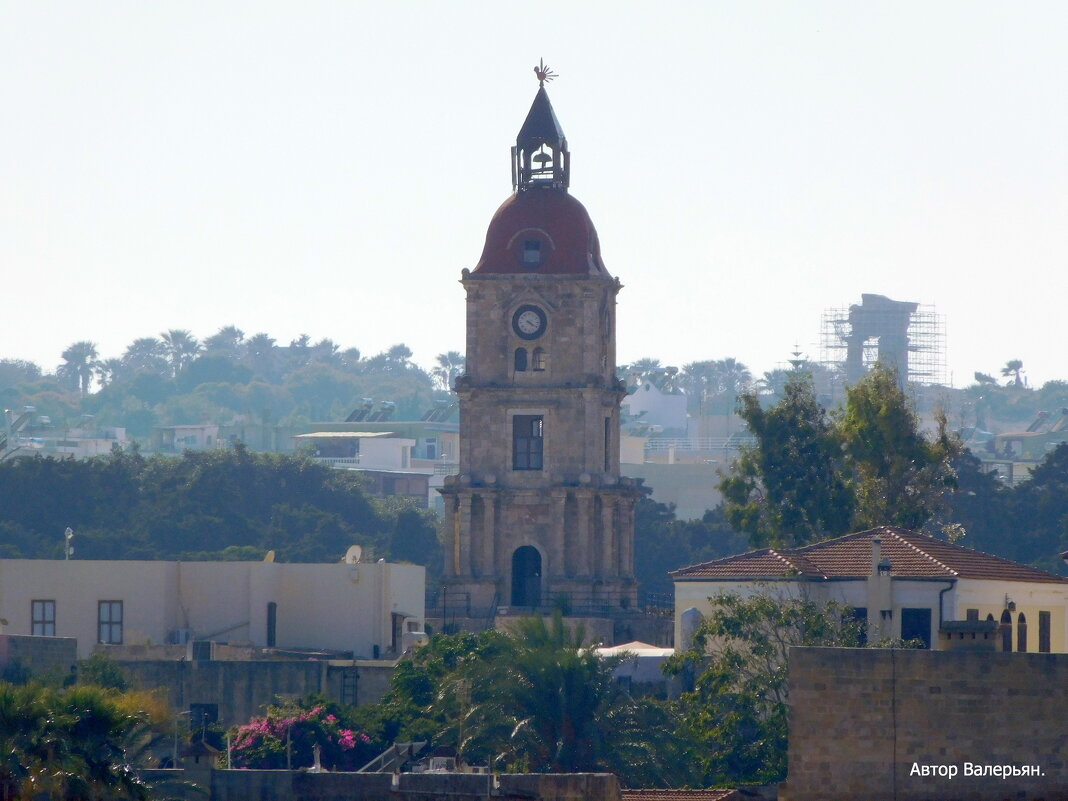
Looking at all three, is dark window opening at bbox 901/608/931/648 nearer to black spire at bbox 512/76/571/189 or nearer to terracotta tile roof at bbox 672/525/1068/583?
terracotta tile roof at bbox 672/525/1068/583

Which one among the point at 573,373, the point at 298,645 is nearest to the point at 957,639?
the point at 298,645

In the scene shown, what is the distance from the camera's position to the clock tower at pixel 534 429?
9294 centimetres

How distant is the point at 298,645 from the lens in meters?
83.2

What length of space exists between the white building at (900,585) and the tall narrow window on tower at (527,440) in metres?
24.1

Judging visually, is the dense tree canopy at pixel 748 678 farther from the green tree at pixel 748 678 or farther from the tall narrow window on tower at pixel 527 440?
the tall narrow window on tower at pixel 527 440

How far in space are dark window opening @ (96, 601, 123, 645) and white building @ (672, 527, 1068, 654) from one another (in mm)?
18154

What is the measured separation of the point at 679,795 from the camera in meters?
50.4

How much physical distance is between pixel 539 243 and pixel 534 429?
5.62 meters

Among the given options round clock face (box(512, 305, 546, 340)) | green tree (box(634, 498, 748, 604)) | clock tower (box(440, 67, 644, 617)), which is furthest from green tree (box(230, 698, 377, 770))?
green tree (box(634, 498, 748, 604))

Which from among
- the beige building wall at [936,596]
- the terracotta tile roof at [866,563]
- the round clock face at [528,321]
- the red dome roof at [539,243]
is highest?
the red dome roof at [539,243]

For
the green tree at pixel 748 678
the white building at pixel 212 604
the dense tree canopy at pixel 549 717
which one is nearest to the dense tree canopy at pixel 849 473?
the white building at pixel 212 604

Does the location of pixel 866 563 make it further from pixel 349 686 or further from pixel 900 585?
pixel 349 686

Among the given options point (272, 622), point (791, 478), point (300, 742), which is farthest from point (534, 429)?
point (300, 742)

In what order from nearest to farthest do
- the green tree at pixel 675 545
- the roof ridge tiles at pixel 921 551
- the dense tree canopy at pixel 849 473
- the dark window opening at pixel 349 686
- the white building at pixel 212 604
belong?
the roof ridge tiles at pixel 921 551, the dark window opening at pixel 349 686, the white building at pixel 212 604, the dense tree canopy at pixel 849 473, the green tree at pixel 675 545
